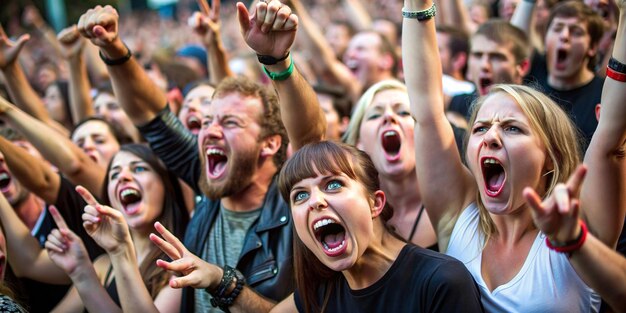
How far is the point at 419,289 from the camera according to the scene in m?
2.40

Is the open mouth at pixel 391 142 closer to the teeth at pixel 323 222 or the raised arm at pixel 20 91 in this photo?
the teeth at pixel 323 222

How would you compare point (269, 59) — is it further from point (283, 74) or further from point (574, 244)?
point (574, 244)

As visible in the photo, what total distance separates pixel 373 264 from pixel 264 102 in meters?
1.36

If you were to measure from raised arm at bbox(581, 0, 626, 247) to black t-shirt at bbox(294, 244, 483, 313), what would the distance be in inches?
18.8

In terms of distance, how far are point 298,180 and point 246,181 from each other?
86cm

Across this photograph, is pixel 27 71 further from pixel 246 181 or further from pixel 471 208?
pixel 471 208

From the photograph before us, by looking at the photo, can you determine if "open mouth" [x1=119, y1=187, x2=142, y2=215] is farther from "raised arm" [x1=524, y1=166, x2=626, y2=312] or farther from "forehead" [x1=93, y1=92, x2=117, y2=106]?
"raised arm" [x1=524, y1=166, x2=626, y2=312]

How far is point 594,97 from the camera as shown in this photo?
13.2 ft

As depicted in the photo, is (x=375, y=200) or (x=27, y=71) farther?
(x=27, y=71)

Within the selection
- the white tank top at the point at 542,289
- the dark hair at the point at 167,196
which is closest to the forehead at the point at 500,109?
the white tank top at the point at 542,289

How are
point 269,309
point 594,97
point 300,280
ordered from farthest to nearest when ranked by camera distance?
point 594,97
point 269,309
point 300,280

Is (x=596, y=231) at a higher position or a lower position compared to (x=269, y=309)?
higher

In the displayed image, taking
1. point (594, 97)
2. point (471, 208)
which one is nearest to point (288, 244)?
point (471, 208)

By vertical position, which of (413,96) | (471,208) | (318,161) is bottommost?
(471,208)
